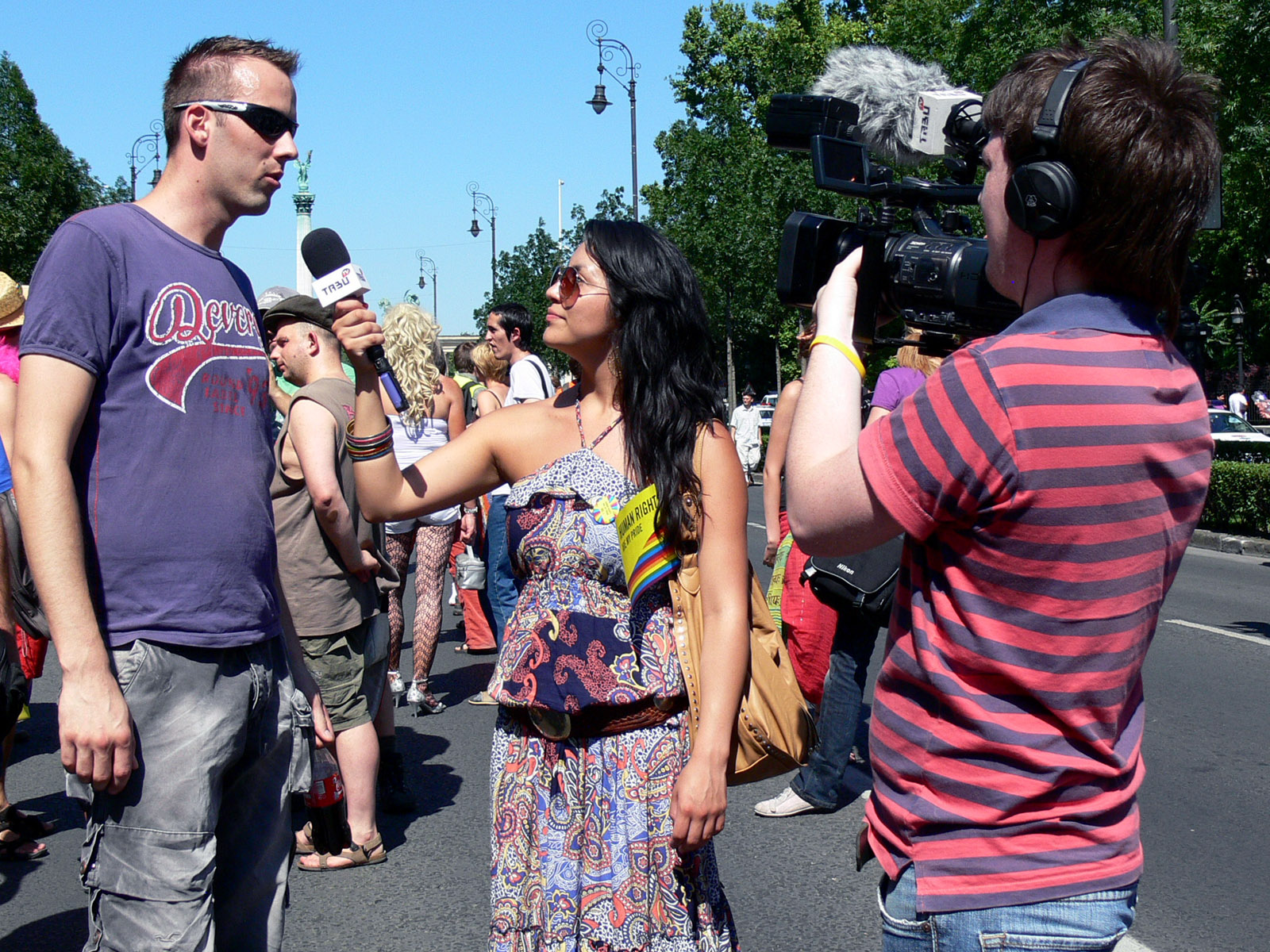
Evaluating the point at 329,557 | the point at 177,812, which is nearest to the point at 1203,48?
the point at 329,557

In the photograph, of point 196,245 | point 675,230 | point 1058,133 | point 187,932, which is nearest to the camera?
point 1058,133

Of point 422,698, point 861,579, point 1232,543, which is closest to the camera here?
point 861,579

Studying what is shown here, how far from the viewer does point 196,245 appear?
2324 millimetres

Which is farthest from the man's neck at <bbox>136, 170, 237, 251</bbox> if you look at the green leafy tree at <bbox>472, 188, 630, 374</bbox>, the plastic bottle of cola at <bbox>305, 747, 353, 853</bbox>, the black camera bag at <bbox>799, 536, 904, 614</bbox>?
the green leafy tree at <bbox>472, 188, 630, 374</bbox>

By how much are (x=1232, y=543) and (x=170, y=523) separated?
14.5 metres

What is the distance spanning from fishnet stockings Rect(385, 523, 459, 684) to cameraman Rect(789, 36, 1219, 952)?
15.6 feet

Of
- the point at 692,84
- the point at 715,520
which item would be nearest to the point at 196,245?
the point at 715,520

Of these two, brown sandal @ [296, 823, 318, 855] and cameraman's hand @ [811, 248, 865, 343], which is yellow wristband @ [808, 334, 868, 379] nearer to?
cameraman's hand @ [811, 248, 865, 343]

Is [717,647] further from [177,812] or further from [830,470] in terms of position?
[177,812]

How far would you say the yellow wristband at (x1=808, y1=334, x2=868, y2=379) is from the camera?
67.2 inches

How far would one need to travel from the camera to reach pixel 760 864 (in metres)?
4.25

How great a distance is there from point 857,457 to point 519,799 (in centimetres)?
124

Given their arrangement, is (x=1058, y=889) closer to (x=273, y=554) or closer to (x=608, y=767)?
(x=608, y=767)

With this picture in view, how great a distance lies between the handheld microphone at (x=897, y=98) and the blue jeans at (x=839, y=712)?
2.74 metres
